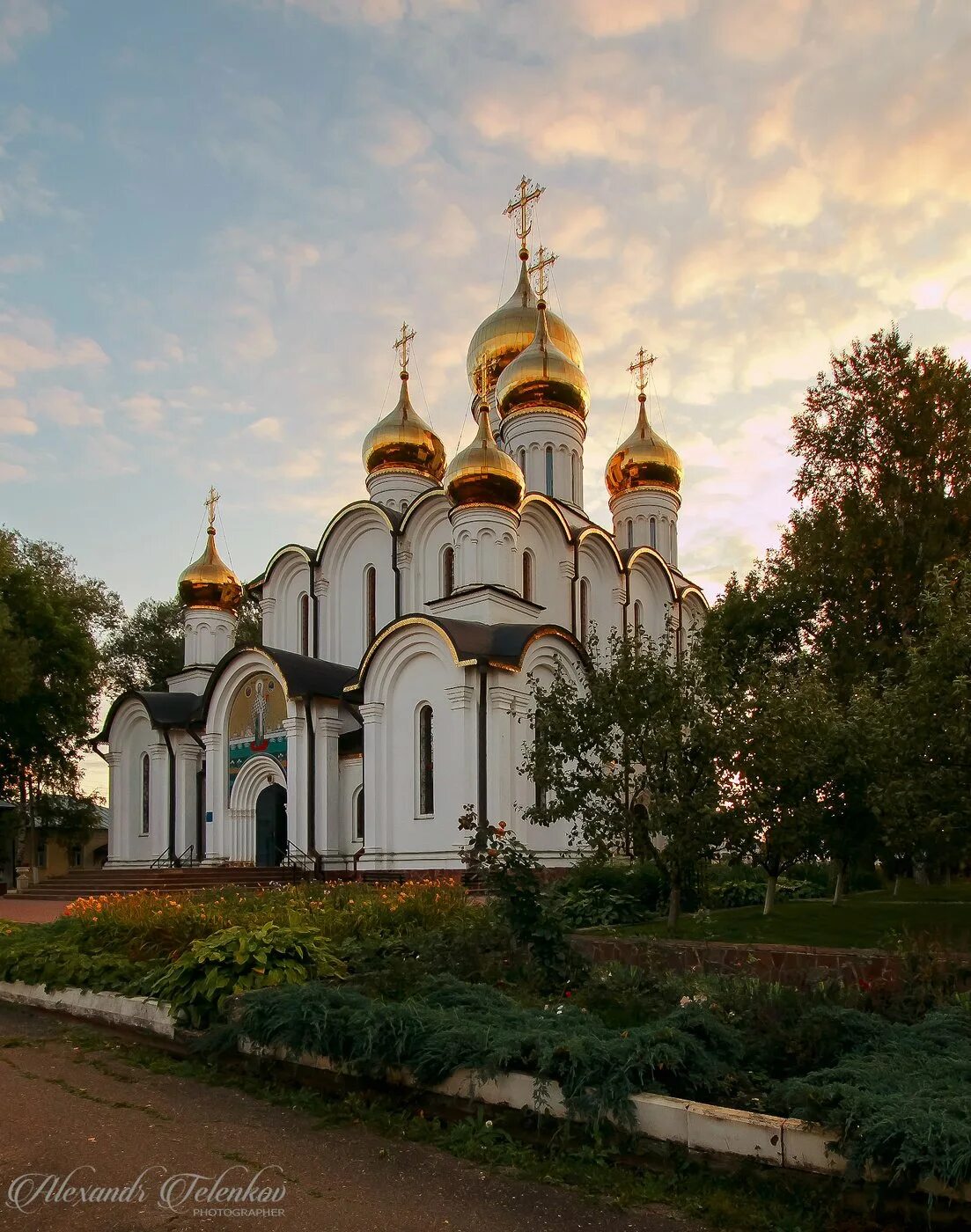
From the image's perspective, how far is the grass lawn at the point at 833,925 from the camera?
1049cm

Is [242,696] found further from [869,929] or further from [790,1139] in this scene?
[790,1139]

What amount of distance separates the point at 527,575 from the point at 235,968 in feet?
52.1

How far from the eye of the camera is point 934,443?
17609mm

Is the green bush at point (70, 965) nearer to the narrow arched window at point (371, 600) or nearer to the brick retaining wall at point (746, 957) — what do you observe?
the brick retaining wall at point (746, 957)

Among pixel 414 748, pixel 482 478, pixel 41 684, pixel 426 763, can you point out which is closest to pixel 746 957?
pixel 426 763

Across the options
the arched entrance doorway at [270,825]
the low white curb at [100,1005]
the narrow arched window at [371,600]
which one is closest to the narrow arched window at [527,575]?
the narrow arched window at [371,600]

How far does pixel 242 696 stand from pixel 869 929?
15.2 m

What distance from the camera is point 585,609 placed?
24.4 metres

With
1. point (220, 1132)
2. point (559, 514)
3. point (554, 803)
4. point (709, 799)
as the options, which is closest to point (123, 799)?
point (559, 514)

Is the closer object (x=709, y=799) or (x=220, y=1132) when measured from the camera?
(x=220, y=1132)

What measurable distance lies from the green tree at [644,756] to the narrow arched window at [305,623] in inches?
511

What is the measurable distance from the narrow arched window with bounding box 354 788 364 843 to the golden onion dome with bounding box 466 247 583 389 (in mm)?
12931

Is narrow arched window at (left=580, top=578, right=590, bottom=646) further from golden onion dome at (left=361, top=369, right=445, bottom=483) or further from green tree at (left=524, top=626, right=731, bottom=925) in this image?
green tree at (left=524, top=626, right=731, bottom=925)

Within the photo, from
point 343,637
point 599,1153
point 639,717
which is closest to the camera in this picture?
point 599,1153
